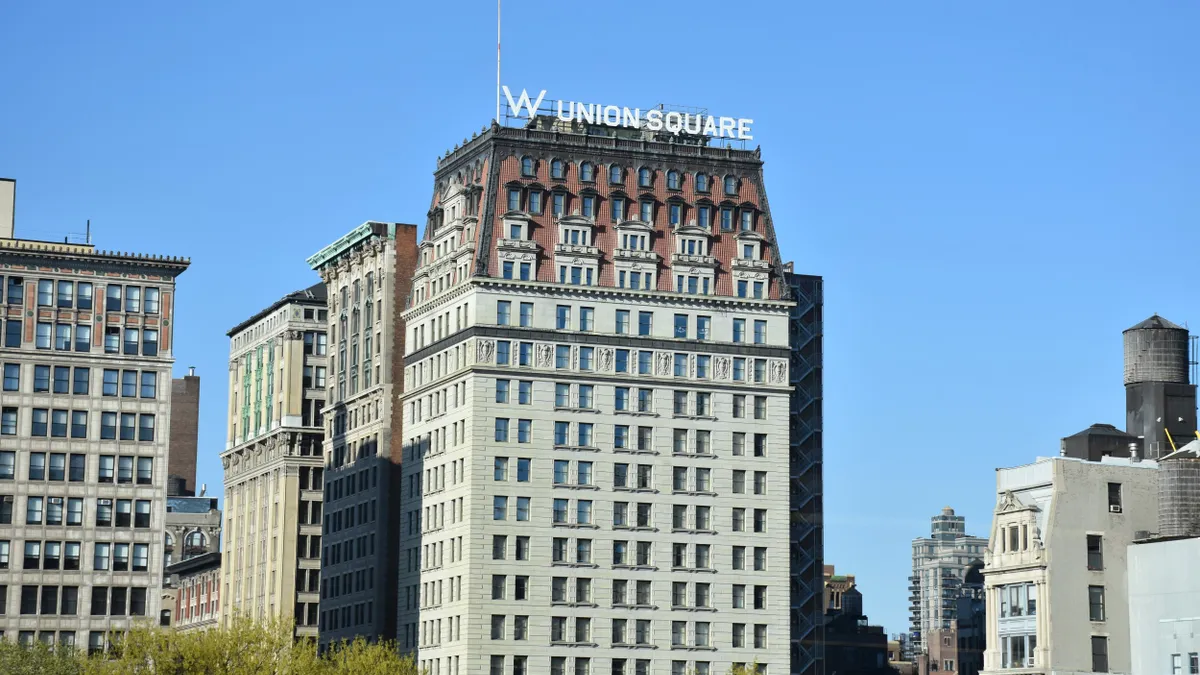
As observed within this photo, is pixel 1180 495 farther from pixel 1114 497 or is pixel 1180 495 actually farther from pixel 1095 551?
pixel 1095 551

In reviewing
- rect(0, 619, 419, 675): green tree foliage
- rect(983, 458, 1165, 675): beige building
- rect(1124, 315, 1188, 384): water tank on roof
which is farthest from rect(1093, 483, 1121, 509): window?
rect(0, 619, 419, 675): green tree foliage

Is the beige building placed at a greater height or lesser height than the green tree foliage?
greater

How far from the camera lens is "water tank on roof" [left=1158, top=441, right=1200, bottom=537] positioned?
17325 centimetres

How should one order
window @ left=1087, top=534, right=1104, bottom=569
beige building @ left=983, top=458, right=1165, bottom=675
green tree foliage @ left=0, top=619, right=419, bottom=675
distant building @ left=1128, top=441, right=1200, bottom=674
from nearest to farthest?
1. distant building @ left=1128, top=441, right=1200, bottom=674
2. green tree foliage @ left=0, top=619, right=419, bottom=675
3. beige building @ left=983, top=458, right=1165, bottom=675
4. window @ left=1087, top=534, right=1104, bottom=569

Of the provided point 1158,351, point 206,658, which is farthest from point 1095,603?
point 206,658

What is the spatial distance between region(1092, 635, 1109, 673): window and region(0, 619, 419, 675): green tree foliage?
56.1m

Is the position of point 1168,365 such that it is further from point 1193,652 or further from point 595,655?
point 595,655

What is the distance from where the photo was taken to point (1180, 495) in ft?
571

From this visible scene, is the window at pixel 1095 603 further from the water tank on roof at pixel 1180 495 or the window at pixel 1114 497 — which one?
the water tank on roof at pixel 1180 495

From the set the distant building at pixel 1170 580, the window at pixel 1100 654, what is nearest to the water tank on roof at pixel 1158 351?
the distant building at pixel 1170 580

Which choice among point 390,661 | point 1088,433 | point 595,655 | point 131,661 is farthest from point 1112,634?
point 131,661

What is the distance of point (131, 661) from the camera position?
173 meters

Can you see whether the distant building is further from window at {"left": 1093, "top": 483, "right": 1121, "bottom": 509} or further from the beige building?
window at {"left": 1093, "top": 483, "right": 1121, "bottom": 509}

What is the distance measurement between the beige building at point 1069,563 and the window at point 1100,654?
76 mm
